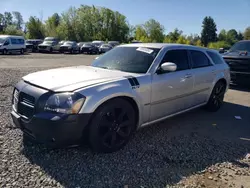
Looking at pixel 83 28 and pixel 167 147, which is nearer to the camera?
pixel 167 147

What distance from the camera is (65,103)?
2822 mm

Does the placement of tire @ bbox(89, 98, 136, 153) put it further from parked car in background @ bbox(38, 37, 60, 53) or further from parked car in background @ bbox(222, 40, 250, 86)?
parked car in background @ bbox(38, 37, 60, 53)

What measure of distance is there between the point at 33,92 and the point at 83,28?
62418 mm

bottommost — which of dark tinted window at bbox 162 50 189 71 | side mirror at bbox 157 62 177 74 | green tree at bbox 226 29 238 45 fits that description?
side mirror at bbox 157 62 177 74

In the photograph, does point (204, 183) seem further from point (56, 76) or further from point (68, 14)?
point (68, 14)

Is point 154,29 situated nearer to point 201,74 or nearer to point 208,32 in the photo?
point 208,32

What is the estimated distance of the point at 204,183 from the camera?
2.77 m

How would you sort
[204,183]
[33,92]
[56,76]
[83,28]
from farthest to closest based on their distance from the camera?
1. [83,28]
2. [56,76]
3. [33,92]
4. [204,183]

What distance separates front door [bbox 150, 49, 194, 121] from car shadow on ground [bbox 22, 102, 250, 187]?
45cm

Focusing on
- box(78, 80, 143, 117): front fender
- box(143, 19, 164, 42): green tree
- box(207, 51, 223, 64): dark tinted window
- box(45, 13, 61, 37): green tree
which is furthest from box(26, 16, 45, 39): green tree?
box(78, 80, 143, 117): front fender

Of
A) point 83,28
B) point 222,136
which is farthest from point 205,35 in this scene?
point 222,136

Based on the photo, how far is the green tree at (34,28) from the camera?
199 feet

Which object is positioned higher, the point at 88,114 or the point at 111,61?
the point at 111,61

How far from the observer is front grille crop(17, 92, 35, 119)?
2987mm
